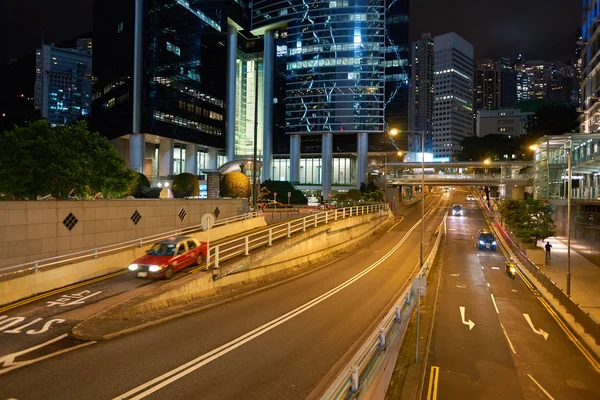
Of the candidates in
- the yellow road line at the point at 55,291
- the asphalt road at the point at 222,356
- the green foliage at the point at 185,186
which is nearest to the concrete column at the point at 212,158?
the green foliage at the point at 185,186

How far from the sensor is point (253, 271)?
2048 centimetres

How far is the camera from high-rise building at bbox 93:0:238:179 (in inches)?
3105

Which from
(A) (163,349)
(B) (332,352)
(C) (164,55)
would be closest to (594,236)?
(B) (332,352)

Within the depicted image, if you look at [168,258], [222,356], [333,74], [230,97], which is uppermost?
[333,74]

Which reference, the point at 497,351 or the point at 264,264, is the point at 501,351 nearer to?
the point at 497,351

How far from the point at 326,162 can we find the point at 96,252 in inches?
3450

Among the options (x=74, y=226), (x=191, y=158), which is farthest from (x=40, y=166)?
(x=191, y=158)

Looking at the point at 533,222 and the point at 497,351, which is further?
the point at 533,222

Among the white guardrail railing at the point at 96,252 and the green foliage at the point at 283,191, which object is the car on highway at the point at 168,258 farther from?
the green foliage at the point at 283,191

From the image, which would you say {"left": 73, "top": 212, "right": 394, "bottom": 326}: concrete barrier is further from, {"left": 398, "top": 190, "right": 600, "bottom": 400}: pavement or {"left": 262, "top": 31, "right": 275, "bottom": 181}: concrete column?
{"left": 262, "top": 31, "right": 275, "bottom": 181}: concrete column

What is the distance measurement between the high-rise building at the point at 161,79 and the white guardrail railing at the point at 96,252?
56.0 metres

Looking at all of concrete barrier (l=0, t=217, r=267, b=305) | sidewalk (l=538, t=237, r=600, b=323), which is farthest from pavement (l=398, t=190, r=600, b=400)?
concrete barrier (l=0, t=217, r=267, b=305)

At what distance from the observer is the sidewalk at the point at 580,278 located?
2371 centimetres

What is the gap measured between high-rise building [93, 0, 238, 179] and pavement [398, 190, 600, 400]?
68391 millimetres
